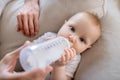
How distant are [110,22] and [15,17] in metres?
0.46

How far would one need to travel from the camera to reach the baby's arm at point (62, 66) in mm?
979

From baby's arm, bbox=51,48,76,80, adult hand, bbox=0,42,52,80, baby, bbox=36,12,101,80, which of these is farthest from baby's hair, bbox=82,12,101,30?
adult hand, bbox=0,42,52,80

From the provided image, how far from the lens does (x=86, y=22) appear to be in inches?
43.1

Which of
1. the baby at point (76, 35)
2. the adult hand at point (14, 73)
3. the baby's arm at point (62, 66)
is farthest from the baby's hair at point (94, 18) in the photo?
the adult hand at point (14, 73)

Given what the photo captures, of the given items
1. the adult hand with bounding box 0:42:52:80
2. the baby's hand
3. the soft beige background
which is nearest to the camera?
the adult hand with bounding box 0:42:52:80

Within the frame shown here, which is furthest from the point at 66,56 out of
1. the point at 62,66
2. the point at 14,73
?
the point at 14,73

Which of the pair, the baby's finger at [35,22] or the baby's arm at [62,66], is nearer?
the baby's arm at [62,66]

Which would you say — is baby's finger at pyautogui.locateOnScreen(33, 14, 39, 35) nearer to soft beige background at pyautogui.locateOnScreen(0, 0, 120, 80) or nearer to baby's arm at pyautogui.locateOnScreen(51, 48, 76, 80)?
soft beige background at pyautogui.locateOnScreen(0, 0, 120, 80)

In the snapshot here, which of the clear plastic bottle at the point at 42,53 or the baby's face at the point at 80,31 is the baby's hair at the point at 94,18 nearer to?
the baby's face at the point at 80,31

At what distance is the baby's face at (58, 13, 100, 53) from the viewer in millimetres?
1072

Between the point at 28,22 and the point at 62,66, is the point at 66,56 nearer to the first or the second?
the point at 62,66

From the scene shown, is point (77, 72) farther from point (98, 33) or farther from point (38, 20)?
point (38, 20)

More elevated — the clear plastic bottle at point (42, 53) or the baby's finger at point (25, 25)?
the baby's finger at point (25, 25)

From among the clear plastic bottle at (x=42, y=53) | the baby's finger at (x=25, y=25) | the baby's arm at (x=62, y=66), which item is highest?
the baby's finger at (x=25, y=25)
